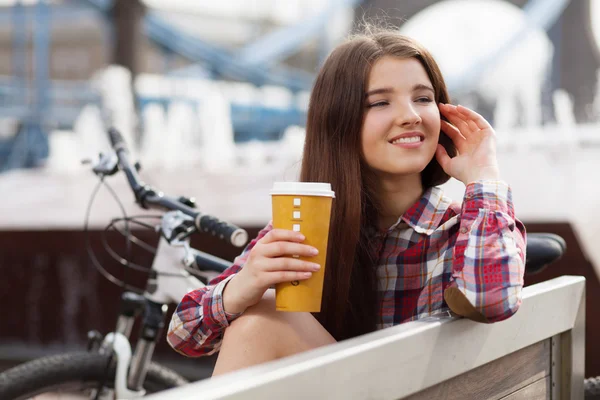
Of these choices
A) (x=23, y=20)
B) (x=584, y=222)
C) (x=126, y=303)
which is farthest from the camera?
(x=23, y=20)

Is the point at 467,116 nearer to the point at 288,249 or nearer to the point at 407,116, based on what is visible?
the point at 407,116

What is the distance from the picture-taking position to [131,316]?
6.00 ft

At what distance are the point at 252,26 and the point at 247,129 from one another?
0.61 m

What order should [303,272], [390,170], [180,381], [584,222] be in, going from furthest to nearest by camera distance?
[584,222] → [180,381] → [390,170] → [303,272]

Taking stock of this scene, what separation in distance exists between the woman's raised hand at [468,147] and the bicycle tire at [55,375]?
0.99 m

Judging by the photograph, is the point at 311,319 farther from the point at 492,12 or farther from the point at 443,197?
the point at 492,12

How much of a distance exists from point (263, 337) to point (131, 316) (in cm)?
84

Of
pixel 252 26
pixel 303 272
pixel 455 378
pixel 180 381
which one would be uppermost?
pixel 252 26

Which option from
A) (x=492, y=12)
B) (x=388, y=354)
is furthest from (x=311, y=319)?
(x=492, y=12)

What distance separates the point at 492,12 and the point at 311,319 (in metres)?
2.91

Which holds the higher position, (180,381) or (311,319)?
(311,319)

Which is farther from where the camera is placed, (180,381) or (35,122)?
(35,122)

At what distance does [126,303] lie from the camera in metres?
1.81

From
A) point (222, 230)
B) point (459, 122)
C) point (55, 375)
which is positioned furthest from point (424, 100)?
point (55, 375)
